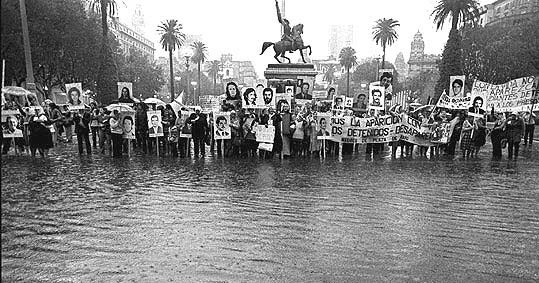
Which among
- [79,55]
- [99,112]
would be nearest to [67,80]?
[79,55]

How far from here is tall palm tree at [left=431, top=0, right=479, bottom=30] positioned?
1843 inches

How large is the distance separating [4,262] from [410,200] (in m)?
6.80

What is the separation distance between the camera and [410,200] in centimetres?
949

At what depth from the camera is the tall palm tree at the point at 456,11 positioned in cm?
4681

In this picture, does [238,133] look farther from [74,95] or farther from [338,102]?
[338,102]

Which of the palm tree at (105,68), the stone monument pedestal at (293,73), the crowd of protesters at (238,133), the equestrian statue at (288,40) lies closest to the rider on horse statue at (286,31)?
the equestrian statue at (288,40)

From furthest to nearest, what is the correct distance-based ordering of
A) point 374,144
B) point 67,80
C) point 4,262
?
point 67,80 < point 374,144 < point 4,262

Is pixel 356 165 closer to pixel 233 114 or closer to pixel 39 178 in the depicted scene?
pixel 233 114

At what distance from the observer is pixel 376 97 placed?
18.5m

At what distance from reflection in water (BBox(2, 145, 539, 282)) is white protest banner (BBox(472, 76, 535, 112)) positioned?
6024 millimetres

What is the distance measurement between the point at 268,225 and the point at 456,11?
4530 centimetres

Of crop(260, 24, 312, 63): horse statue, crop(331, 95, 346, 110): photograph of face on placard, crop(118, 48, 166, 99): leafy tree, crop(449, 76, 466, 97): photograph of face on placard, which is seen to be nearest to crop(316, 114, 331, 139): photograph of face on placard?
crop(331, 95, 346, 110): photograph of face on placard

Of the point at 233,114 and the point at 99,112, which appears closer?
the point at 233,114

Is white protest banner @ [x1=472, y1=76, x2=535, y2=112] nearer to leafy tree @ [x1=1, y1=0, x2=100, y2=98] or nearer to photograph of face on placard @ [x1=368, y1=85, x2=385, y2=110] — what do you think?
photograph of face on placard @ [x1=368, y1=85, x2=385, y2=110]
